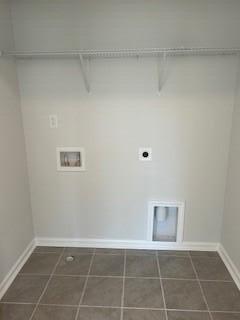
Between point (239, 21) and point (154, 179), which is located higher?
point (239, 21)

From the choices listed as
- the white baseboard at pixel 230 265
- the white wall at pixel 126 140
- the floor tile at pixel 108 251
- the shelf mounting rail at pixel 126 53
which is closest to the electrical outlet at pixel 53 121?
the white wall at pixel 126 140

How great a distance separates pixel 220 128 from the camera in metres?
2.18

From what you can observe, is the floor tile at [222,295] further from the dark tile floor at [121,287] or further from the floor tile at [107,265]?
the floor tile at [107,265]

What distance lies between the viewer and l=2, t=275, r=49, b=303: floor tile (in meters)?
1.88

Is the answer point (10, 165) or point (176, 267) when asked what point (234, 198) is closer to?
point (176, 267)

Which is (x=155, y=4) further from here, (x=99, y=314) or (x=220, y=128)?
(x=99, y=314)

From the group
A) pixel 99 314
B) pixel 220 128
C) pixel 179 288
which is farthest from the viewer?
pixel 220 128

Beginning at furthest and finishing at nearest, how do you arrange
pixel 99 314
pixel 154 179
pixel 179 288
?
pixel 154 179, pixel 179 288, pixel 99 314

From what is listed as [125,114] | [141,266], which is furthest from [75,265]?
[125,114]

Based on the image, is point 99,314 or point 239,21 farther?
point 239,21

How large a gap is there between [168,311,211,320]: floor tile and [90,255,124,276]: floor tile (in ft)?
1.84

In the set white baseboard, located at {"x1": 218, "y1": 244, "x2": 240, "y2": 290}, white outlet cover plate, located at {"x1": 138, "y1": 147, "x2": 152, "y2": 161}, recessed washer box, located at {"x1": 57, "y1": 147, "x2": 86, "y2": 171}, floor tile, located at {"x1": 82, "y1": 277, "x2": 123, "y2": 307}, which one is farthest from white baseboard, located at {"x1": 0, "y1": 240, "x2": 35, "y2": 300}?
white baseboard, located at {"x1": 218, "y1": 244, "x2": 240, "y2": 290}

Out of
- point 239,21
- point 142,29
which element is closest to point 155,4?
point 142,29

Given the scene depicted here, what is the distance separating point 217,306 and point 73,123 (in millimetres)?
1927
